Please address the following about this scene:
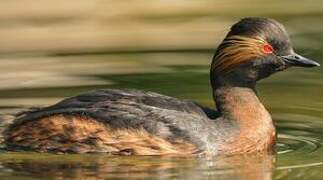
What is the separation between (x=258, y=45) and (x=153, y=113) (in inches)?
48.2

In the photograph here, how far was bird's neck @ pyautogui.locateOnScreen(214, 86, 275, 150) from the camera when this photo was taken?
13.0 metres

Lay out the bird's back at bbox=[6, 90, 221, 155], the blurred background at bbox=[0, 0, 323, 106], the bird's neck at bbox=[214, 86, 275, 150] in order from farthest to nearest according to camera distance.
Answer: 1. the blurred background at bbox=[0, 0, 323, 106]
2. the bird's neck at bbox=[214, 86, 275, 150]
3. the bird's back at bbox=[6, 90, 221, 155]

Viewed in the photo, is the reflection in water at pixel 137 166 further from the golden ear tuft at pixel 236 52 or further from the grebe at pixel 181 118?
the golden ear tuft at pixel 236 52

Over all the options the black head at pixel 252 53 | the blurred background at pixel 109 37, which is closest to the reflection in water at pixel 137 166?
the black head at pixel 252 53

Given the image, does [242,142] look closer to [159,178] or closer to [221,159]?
[221,159]

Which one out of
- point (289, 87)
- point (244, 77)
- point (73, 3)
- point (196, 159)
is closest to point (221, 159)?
point (196, 159)

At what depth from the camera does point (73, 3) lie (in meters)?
23.2

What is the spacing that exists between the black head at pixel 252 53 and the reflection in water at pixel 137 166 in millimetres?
874

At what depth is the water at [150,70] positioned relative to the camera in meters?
12.2

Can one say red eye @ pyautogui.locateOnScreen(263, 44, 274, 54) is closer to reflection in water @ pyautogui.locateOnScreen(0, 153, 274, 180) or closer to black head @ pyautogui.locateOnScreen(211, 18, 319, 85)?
black head @ pyautogui.locateOnScreen(211, 18, 319, 85)

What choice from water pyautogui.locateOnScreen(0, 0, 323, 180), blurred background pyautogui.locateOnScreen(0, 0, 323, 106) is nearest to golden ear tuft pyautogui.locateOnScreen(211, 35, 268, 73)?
water pyautogui.locateOnScreen(0, 0, 323, 180)

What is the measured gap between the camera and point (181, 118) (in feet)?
41.6

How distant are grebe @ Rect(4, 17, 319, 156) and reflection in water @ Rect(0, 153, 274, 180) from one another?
14cm

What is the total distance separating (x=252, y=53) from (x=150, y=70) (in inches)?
158
